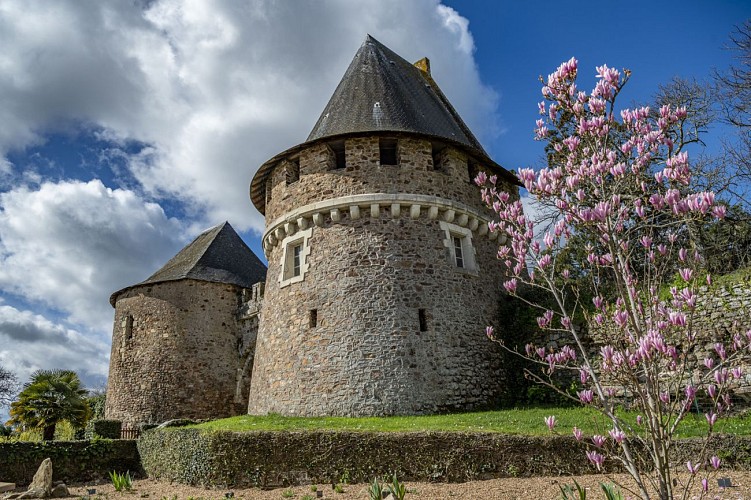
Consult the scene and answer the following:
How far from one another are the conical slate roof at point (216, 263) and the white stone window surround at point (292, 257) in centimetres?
627

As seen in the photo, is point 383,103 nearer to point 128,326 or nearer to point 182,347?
point 182,347

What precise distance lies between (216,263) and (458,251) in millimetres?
10609

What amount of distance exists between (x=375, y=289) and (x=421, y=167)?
344 cm

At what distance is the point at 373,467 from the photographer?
774cm

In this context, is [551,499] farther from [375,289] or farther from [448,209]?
[448,209]

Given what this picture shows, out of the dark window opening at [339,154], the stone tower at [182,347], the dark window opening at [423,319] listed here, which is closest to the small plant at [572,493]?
the dark window opening at [423,319]

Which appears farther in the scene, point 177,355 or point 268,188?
point 177,355

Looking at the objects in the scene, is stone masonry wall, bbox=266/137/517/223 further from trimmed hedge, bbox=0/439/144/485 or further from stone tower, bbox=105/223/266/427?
trimmed hedge, bbox=0/439/144/485

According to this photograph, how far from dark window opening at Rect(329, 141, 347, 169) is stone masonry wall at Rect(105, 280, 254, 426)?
25.4ft

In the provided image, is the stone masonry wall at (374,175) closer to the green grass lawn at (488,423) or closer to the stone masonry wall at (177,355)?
the green grass lawn at (488,423)

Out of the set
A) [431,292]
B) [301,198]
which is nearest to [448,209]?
Result: [431,292]

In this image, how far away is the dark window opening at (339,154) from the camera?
1324 cm

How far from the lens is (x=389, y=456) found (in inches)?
305

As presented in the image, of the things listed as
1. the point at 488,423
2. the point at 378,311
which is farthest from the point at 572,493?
the point at 378,311
